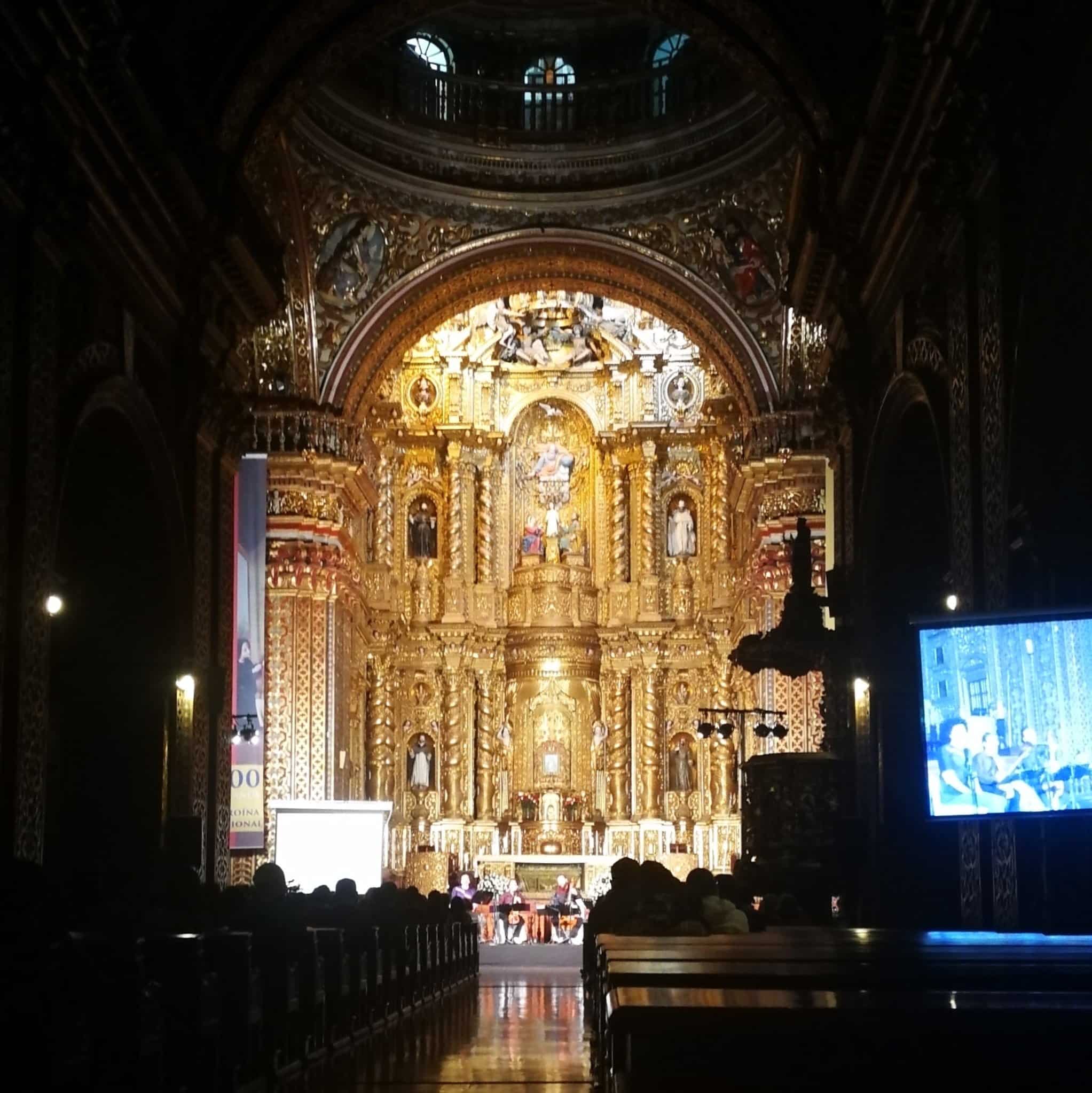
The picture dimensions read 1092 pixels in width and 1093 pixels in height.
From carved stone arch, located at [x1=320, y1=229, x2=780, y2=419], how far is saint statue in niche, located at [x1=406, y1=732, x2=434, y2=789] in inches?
303

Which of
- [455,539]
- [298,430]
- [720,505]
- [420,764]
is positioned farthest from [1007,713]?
[455,539]

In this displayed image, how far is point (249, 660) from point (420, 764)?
10916mm

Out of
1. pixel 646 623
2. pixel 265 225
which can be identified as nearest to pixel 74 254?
pixel 265 225

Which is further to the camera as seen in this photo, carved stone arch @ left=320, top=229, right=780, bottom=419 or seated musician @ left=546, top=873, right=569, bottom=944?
seated musician @ left=546, top=873, right=569, bottom=944

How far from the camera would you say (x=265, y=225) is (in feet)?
53.9

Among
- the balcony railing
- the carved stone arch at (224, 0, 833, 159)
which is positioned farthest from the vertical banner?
the balcony railing

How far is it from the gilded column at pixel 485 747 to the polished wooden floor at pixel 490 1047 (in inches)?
549

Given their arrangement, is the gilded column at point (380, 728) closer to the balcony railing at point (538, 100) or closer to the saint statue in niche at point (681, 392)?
the saint statue in niche at point (681, 392)

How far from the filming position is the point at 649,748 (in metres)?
30.4

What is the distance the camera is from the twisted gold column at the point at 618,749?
30609 mm

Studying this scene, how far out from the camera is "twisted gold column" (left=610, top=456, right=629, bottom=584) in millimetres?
31609

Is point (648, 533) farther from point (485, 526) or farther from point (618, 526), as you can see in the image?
point (485, 526)

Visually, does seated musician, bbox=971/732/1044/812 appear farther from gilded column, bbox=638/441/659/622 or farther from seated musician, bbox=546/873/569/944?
gilded column, bbox=638/441/659/622

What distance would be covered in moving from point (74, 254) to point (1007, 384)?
6.09 metres
